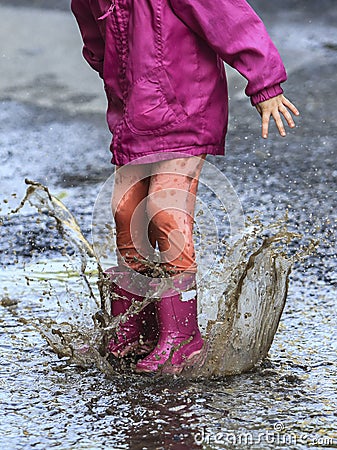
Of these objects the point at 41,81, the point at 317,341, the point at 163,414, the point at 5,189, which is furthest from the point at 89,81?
the point at 163,414

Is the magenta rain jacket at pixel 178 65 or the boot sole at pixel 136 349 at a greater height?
the magenta rain jacket at pixel 178 65

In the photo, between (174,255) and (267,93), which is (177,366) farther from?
(267,93)

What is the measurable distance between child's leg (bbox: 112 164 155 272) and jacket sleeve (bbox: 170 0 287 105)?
16.4 inches

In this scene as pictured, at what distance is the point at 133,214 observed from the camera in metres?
2.97

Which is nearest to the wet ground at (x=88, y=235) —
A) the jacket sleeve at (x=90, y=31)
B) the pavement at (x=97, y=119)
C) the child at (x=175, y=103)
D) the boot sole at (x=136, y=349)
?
the pavement at (x=97, y=119)

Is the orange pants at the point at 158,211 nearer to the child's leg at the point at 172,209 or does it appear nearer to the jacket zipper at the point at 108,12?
the child's leg at the point at 172,209

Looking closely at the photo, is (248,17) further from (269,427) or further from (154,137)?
(269,427)

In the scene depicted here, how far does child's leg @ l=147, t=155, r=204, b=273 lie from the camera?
2.85 meters

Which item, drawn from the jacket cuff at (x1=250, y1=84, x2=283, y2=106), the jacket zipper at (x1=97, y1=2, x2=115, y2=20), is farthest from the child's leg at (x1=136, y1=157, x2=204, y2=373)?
the jacket zipper at (x1=97, y1=2, x2=115, y2=20)

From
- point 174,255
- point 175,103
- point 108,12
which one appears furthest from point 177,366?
point 108,12

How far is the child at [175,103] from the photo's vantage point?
2.79m

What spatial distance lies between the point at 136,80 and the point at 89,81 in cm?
501

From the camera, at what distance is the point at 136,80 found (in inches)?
111

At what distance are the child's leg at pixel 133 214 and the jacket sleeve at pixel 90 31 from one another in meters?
0.36
